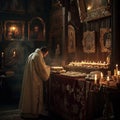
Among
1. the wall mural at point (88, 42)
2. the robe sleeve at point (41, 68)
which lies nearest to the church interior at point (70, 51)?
the wall mural at point (88, 42)

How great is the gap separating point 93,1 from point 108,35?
1.21 m

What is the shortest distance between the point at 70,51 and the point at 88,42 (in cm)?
116

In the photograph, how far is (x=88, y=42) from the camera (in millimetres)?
7824

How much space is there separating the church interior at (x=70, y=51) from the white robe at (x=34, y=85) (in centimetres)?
47

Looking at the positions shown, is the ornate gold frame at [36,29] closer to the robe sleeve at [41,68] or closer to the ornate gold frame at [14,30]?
the ornate gold frame at [14,30]

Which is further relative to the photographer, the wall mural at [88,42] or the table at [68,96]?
the wall mural at [88,42]

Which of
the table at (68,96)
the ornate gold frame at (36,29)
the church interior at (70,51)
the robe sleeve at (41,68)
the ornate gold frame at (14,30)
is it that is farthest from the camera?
the ornate gold frame at (36,29)

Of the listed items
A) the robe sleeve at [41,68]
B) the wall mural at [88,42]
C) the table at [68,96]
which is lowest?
the table at [68,96]

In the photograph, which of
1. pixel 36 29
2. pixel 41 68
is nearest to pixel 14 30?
pixel 36 29

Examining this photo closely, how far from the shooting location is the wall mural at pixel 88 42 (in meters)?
7.58

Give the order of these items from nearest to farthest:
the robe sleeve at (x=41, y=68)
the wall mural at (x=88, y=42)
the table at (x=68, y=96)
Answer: the table at (x=68, y=96), the robe sleeve at (x=41, y=68), the wall mural at (x=88, y=42)

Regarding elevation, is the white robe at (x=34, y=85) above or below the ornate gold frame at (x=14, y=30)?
below

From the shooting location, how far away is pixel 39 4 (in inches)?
454

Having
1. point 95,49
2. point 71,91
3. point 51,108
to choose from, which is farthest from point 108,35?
point 51,108
